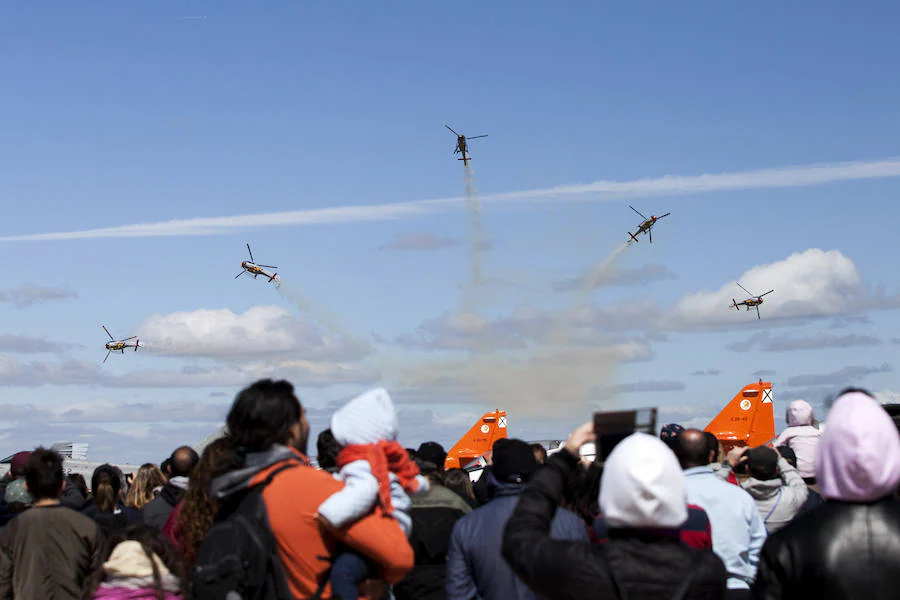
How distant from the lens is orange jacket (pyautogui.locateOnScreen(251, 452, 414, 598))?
4391 mm

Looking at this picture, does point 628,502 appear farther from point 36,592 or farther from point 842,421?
point 36,592

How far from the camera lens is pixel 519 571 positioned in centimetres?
381

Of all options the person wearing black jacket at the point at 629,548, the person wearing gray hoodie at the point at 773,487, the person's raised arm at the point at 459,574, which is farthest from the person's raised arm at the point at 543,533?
the person wearing gray hoodie at the point at 773,487

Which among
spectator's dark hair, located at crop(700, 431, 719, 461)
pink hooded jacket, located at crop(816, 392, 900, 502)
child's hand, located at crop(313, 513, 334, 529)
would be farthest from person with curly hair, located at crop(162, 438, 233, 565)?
spectator's dark hair, located at crop(700, 431, 719, 461)

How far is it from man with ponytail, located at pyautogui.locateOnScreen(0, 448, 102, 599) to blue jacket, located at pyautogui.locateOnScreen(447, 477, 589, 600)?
244cm

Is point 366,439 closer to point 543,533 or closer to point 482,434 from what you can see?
point 543,533

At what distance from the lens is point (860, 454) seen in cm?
405

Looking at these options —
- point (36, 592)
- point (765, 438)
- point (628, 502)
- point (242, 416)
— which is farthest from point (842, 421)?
point (765, 438)

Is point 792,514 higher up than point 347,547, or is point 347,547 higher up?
point 347,547

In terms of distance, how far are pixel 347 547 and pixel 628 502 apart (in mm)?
1437

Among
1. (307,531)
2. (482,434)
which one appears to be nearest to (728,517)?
(307,531)

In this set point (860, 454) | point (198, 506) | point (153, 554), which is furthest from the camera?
point (153, 554)

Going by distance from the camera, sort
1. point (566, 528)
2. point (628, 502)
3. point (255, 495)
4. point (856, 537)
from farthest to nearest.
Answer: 1. point (566, 528)
2. point (255, 495)
3. point (856, 537)
4. point (628, 502)

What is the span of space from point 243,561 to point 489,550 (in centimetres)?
226
